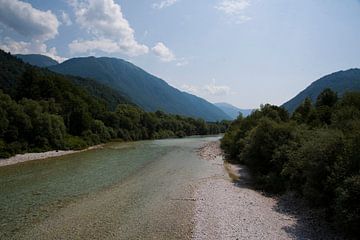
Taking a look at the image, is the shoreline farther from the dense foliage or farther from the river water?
the dense foliage

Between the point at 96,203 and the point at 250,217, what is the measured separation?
12.8 meters

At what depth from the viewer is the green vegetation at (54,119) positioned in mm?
65562

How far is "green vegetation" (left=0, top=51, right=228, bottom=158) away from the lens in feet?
215

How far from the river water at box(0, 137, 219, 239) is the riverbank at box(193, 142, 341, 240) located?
4.01ft

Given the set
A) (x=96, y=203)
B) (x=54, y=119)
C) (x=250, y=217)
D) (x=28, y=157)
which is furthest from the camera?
(x=54, y=119)

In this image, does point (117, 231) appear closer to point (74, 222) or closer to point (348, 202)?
point (74, 222)

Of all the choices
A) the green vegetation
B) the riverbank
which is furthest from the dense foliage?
the green vegetation

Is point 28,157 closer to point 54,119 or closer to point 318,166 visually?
point 54,119

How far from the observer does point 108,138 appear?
110m

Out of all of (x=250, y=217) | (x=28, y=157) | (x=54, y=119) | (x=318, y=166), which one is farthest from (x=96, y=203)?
(x=54, y=119)

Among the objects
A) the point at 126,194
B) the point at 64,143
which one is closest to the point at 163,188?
the point at 126,194

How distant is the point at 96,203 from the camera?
27.6m

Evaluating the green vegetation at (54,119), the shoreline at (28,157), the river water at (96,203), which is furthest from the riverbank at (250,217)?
the green vegetation at (54,119)

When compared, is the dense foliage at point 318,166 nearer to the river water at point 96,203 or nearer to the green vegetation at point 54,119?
the river water at point 96,203
